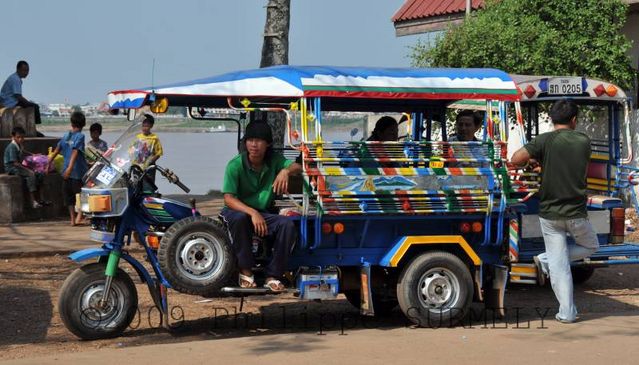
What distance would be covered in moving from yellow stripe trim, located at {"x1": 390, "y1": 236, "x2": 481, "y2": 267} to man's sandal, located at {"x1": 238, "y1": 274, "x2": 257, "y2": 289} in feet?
3.78

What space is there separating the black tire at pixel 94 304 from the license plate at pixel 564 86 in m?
4.99

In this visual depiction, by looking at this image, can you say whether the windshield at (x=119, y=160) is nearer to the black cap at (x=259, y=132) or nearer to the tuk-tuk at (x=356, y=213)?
the tuk-tuk at (x=356, y=213)

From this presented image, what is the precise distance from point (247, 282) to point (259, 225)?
45 cm

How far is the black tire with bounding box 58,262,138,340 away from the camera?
782 centimetres

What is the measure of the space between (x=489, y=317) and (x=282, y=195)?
228cm

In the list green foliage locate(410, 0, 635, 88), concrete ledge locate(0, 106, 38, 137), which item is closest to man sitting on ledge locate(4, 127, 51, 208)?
concrete ledge locate(0, 106, 38, 137)

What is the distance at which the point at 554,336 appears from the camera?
26.1ft

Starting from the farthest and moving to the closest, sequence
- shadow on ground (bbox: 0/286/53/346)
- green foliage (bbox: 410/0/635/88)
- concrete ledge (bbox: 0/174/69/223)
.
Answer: green foliage (bbox: 410/0/635/88) → concrete ledge (bbox: 0/174/69/223) → shadow on ground (bbox: 0/286/53/346)

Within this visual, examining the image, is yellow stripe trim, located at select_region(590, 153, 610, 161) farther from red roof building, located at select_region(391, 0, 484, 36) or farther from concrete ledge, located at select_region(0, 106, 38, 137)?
concrete ledge, located at select_region(0, 106, 38, 137)

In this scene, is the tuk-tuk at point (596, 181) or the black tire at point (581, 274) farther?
the black tire at point (581, 274)

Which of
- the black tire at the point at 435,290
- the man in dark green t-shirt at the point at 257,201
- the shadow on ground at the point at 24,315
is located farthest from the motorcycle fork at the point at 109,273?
the black tire at the point at 435,290

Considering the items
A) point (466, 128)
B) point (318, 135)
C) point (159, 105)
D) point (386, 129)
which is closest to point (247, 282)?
point (318, 135)

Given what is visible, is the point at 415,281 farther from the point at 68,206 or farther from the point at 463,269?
the point at 68,206

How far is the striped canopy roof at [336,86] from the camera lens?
793cm
